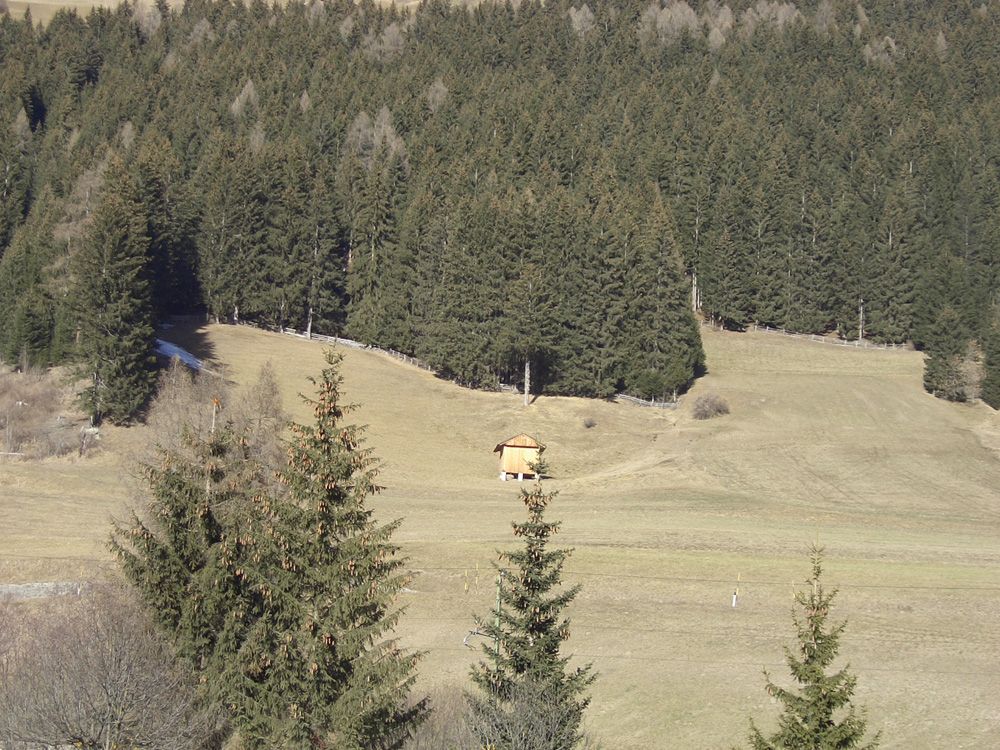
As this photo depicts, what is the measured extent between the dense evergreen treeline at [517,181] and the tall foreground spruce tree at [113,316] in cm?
61

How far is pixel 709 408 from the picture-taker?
7500 centimetres

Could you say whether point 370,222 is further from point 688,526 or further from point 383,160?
point 688,526

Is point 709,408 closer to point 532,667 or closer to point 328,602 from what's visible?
point 532,667

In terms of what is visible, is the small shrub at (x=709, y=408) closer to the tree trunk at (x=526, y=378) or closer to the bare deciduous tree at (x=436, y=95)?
the tree trunk at (x=526, y=378)

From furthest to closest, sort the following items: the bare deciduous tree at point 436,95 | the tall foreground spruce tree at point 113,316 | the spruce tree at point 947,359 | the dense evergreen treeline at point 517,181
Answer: the bare deciduous tree at point 436,95
the spruce tree at point 947,359
the dense evergreen treeline at point 517,181
the tall foreground spruce tree at point 113,316

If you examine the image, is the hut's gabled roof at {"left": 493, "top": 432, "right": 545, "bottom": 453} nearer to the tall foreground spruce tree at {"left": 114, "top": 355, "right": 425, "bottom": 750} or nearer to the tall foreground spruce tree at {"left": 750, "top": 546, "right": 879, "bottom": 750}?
the tall foreground spruce tree at {"left": 114, "top": 355, "right": 425, "bottom": 750}

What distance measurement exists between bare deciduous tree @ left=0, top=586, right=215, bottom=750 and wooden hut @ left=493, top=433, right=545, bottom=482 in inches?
1550

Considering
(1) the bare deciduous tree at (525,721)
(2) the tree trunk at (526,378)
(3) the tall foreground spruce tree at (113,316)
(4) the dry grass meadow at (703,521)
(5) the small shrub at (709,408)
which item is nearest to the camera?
(1) the bare deciduous tree at (525,721)

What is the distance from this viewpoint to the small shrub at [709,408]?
246ft

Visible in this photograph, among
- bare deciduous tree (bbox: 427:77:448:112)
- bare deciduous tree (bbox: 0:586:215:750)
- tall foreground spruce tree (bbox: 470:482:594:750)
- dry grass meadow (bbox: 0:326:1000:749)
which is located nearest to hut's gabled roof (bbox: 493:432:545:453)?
dry grass meadow (bbox: 0:326:1000:749)

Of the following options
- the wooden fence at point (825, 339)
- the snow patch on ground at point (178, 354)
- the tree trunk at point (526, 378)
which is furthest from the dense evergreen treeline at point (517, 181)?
the snow patch on ground at point (178, 354)

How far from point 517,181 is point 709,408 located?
37198 millimetres

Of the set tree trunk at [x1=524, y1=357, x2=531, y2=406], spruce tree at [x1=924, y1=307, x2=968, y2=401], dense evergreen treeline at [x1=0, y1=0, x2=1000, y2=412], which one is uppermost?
dense evergreen treeline at [x1=0, y1=0, x2=1000, y2=412]

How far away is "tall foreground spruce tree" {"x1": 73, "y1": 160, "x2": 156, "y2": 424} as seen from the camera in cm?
6197
